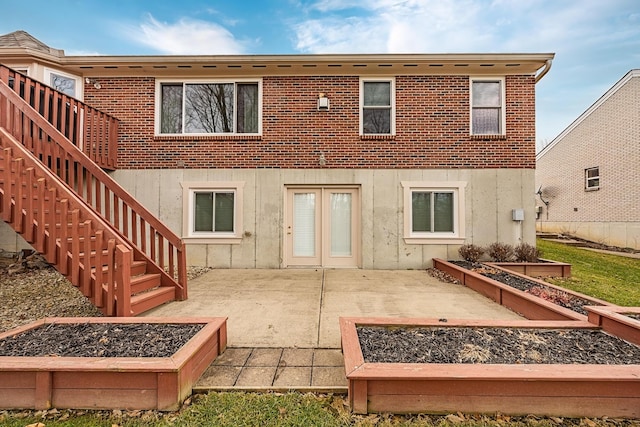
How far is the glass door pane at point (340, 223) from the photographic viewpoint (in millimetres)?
7621

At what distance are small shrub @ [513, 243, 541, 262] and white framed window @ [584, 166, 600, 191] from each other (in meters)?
9.39

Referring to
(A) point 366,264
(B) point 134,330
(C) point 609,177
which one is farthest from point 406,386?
(C) point 609,177

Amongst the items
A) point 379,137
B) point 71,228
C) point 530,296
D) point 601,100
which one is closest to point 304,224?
point 379,137

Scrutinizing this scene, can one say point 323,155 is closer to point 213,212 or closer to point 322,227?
point 322,227

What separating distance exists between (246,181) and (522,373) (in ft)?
22.2

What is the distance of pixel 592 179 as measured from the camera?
43.3 ft

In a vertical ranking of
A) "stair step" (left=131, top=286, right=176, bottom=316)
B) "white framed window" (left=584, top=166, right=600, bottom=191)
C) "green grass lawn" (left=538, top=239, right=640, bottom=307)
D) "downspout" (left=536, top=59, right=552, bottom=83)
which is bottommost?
"green grass lawn" (left=538, top=239, right=640, bottom=307)

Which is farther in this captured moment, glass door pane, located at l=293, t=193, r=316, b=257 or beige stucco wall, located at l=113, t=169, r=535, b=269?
glass door pane, located at l=293, t=193, r=316, b=257

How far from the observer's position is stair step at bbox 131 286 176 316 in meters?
3.81

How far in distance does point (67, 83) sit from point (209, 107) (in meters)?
3.71

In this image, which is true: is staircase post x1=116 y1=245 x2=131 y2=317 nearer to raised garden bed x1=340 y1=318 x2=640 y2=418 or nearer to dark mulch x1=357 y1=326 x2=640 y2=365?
dark mulch x1=357 y1=326 x2=640 y2=365

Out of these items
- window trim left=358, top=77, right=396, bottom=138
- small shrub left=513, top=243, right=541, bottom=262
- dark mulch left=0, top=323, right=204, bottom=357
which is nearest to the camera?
dark mulch left=0, top=323, right=204, bottom=357

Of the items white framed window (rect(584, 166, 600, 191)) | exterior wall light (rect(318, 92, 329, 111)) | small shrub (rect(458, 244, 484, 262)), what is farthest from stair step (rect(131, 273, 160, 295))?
white framed window (rect(584, 166, 600, 191))

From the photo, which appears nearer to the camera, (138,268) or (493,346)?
(493,346)
